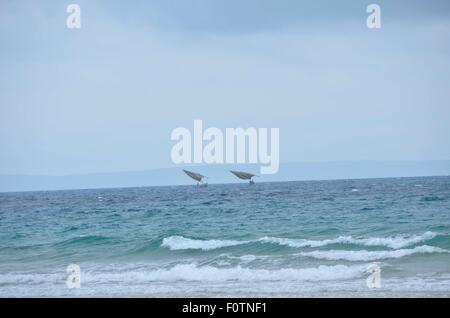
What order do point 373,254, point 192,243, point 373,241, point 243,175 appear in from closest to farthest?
point 243,175, point 373,254, point 373,241, point 192,243

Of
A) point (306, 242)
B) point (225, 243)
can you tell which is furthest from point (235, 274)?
point (306, 242)

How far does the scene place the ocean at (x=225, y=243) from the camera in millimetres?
6207

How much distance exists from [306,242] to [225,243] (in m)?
0.98

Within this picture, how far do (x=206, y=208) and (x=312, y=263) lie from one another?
7.85 ft

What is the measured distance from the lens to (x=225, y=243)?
7566 millimetres

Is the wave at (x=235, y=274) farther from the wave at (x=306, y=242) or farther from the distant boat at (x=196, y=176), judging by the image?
the distant boat at (x=196, y=176)

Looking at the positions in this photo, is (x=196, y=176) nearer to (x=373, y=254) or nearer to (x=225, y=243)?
(x=225, y=243)

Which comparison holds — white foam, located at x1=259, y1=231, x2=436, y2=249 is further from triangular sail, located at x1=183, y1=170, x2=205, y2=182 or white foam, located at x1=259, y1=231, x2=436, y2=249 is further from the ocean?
triangular sail, located at x1=183, y1=170, x2=205, y2=182

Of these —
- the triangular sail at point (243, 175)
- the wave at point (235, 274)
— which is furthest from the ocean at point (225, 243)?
the triangular sail at point (243, 175)

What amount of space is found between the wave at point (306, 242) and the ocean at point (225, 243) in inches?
0.7
